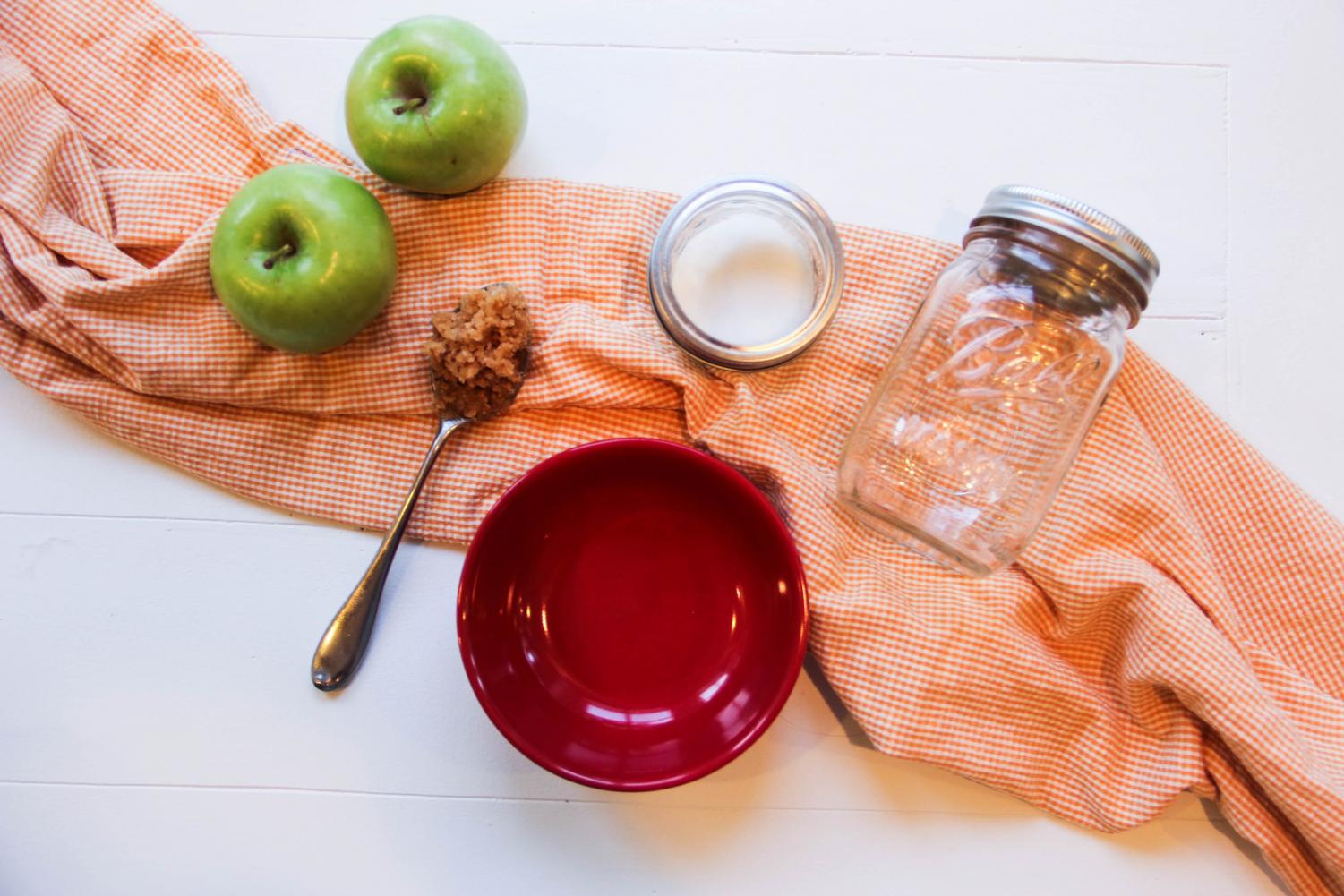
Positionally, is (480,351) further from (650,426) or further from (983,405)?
(983,405)

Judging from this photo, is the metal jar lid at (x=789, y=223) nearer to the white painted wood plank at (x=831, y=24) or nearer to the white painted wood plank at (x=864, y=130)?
the white painted wood plank at (x=864, y=130)

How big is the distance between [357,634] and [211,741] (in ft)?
0.61

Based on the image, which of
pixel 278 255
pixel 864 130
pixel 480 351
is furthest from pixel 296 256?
pixel 864 130

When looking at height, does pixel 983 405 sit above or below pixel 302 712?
above

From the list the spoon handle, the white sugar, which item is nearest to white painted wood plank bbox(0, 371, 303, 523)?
the spoon handle

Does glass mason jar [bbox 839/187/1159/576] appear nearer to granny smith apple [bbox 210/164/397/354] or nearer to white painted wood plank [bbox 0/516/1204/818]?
white painted wood plank [bbox 0/516/1204/818]

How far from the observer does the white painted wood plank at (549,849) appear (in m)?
0.88

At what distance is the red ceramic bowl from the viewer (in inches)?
33.4

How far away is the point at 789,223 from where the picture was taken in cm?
88

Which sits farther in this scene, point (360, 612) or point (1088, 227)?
point (360, 612)

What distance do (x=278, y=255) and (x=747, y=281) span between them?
427 millimetres

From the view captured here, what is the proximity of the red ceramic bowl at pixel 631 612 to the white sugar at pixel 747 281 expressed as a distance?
0.16 m

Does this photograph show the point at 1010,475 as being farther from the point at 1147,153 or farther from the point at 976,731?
the point at 1147,153

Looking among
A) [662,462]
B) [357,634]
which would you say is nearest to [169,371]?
[357,634]
